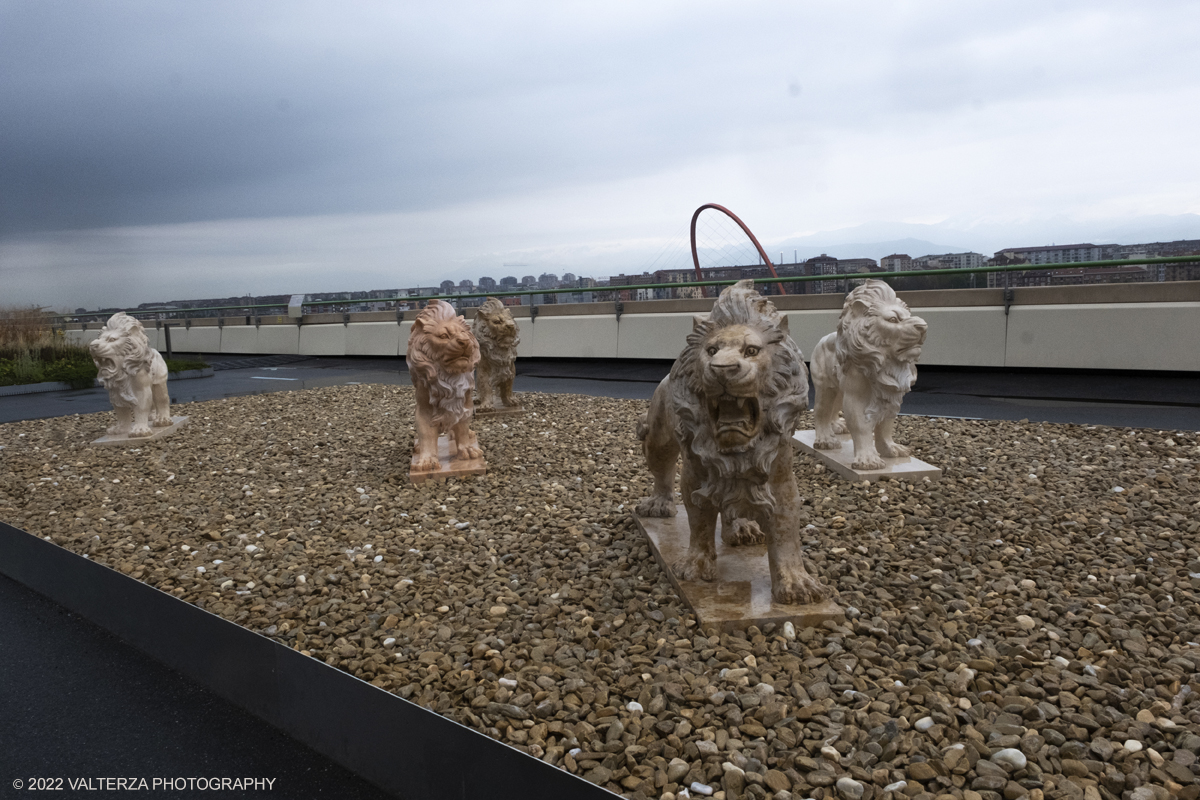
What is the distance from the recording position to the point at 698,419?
8.75 feet

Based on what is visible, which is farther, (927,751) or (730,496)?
(730,496)

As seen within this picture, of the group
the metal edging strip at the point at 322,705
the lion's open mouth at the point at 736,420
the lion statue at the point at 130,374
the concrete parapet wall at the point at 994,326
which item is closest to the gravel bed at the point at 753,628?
the metal edging strip at the point at 322,705

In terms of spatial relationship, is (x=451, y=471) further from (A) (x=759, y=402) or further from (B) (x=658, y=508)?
(A) (x=759, y=402)

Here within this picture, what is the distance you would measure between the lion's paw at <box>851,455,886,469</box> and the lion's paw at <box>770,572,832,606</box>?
2.05m

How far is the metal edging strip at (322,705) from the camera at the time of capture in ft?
6.52

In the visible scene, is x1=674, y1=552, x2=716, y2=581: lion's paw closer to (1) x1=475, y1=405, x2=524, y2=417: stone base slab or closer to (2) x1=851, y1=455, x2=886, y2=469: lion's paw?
(2) x1=851, y1=455, x2=886, y2=469: lion's paw

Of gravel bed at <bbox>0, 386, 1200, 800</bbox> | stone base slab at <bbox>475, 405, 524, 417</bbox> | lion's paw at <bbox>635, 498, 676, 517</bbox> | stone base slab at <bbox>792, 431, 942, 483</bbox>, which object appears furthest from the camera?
stone base slab at <bbox>475, 405, 524, 417</bbox>

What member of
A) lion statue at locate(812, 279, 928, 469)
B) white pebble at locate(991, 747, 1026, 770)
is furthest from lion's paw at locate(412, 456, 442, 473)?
white pebble at locate(991, 747, 1026, 770)

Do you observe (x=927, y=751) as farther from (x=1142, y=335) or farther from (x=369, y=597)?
(x=1142, y=335)

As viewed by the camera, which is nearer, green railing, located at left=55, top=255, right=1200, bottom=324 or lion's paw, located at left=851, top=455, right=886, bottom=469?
lion's paw, located at left=851, top=455, right=886, bottom=469

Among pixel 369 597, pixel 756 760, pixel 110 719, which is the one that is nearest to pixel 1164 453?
pixel 756 760

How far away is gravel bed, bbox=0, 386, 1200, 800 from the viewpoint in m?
2.11

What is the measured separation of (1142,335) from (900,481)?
5141 millimetres
